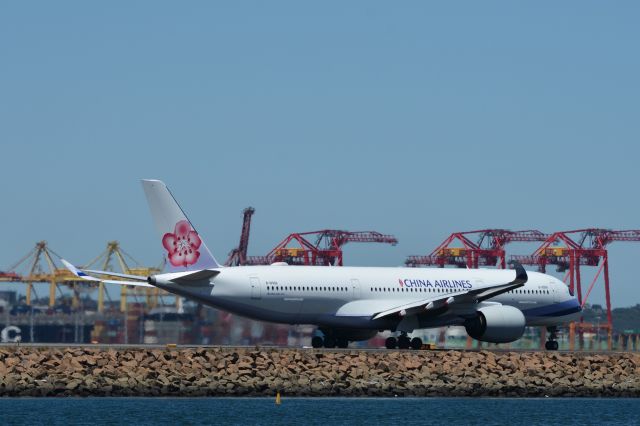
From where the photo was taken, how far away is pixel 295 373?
195 feet

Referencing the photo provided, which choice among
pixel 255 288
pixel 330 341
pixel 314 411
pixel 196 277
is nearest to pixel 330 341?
pixel 330 341

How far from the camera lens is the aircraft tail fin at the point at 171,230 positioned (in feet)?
214

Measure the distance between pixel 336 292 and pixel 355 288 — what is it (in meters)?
1.14

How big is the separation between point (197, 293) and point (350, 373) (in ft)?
27.6

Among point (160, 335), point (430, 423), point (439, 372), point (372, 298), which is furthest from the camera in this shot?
point (160, 335)

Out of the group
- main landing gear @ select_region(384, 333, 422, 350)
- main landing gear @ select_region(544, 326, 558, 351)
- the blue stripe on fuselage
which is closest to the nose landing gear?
main landing gear @ select_region(384, 333, 422, 350)

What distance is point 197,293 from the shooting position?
2512 inches

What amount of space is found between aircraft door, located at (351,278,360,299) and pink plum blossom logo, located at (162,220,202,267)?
7.43 metres

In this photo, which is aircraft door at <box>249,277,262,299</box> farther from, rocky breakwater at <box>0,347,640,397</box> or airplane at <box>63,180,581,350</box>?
rocky breakwater at <box>0,347,640,397</box>

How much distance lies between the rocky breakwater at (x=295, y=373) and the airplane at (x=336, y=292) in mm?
3635

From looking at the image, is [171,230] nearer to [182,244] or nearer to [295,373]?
[182,244]

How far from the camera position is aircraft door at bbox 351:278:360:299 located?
→ 2643 inches

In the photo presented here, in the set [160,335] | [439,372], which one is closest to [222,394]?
[439,372]

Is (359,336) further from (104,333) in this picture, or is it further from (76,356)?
(104,333)
